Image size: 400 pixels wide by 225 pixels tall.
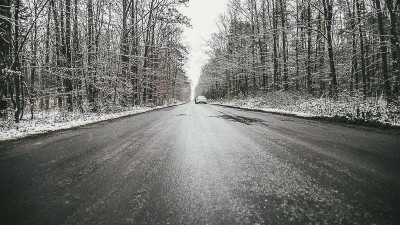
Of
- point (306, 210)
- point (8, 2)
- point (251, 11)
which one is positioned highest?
point (251, 11)

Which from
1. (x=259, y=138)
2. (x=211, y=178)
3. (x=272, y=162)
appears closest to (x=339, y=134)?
(x=259, y=138)

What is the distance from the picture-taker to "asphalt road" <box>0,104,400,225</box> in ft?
8.00

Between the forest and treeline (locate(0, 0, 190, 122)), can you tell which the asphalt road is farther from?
the forest

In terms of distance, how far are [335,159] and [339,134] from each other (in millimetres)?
3070

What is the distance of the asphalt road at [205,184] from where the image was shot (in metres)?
2.44

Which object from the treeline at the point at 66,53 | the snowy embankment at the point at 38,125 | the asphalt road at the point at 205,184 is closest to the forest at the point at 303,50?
the treeline at the point at 66,53

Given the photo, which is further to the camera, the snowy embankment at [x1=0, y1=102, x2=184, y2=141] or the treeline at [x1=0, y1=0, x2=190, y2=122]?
the treeline at [x1=0, y1=0, x2=190, y2=122]

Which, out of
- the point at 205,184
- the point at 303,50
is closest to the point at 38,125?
the point at 205,184

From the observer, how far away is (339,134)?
711cm

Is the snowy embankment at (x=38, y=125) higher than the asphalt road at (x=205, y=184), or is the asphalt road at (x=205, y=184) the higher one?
the snowy embankment at (x=38, y=125)

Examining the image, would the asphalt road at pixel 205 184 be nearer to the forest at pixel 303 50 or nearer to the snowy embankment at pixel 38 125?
the snowy embankment at pixel 38 125

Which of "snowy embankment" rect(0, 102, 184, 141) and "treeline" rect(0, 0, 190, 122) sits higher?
"treeline" rect(0, 0, 190, 122)

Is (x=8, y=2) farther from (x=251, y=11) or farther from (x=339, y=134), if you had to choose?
(x=251, y=11)

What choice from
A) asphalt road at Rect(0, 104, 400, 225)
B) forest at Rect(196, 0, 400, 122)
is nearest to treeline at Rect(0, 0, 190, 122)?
asphalt road at Rect(0, 104, 400, 225)
